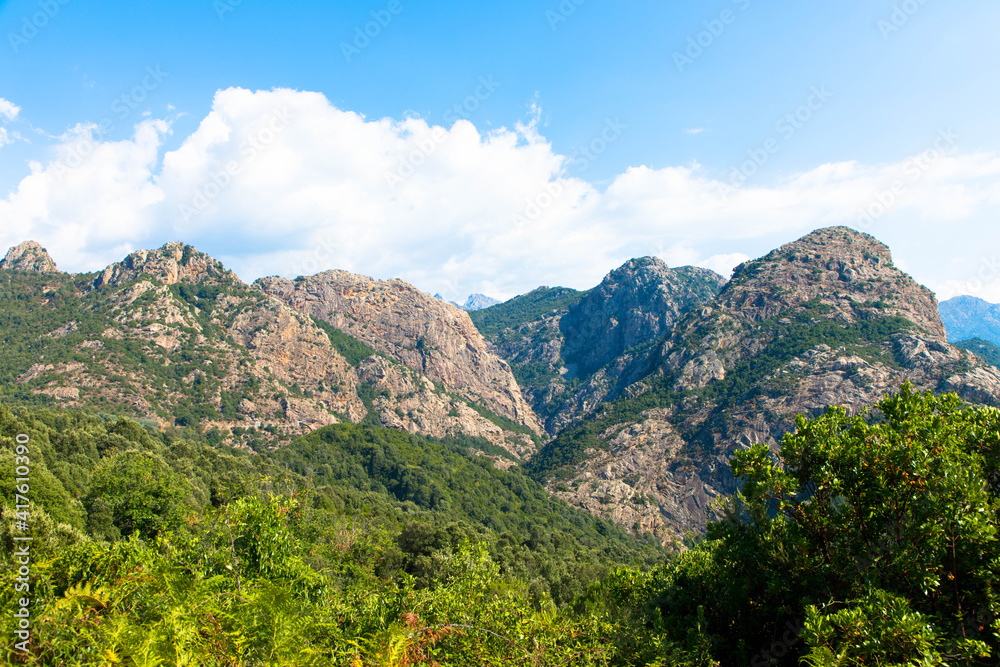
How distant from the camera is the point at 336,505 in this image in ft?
255

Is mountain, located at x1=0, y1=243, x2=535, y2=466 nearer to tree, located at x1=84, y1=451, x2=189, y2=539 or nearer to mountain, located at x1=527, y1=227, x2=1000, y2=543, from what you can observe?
mountain, located at x1=527, y1=227, x2=1000, y2=543

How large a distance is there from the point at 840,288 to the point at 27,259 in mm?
336724

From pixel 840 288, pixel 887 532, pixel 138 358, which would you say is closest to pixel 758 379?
pixel 840 288

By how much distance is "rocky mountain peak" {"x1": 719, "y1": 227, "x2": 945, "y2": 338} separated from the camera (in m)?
167

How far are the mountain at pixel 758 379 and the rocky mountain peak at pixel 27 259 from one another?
749 feet

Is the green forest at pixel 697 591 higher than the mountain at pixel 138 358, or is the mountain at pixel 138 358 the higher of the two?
the mountain at pixel 138 358

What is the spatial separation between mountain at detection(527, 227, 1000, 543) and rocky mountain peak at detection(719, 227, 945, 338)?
1.72 feet

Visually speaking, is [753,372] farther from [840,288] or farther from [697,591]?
[697,591]

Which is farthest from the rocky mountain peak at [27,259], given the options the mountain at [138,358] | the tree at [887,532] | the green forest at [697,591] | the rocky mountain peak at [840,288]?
the rocky mountain peak at [840,288]

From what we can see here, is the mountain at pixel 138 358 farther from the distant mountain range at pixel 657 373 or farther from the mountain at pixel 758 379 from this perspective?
the mountain at pixel 758 379

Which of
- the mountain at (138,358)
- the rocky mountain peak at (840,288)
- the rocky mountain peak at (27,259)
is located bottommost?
the rocky mountain peak at (840,288)

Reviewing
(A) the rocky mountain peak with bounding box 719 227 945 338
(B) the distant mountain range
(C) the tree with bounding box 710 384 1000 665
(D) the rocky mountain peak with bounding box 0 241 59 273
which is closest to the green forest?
(C) the tree with bounding box 710 384 1000 665

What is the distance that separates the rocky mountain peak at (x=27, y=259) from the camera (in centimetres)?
19125

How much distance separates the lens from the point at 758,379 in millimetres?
155875
